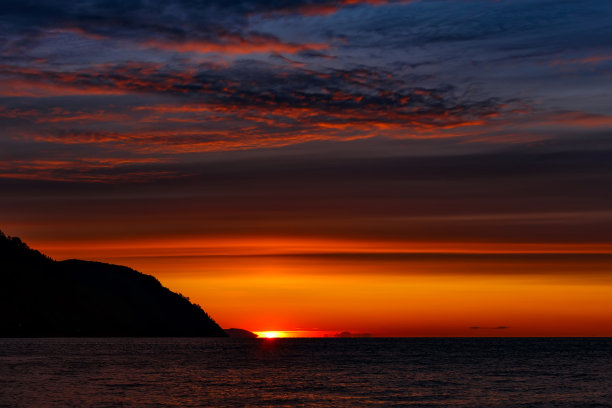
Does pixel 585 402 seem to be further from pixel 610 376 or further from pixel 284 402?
pixel 610 376

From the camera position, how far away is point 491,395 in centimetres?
8512

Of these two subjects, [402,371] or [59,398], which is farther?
[402,371]

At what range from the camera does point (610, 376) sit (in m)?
118

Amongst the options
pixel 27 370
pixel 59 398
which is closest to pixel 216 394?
pixel 59 398

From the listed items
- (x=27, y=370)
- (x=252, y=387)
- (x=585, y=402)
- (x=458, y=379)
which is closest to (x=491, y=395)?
(x=585, y=402)

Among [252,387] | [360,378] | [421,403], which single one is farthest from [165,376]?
[421,403]

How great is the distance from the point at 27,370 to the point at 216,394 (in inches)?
A: 1939

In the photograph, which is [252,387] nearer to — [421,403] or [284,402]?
[284,402]

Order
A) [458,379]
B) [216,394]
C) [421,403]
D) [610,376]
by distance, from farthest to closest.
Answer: [610,376], [458,379], [216,394], [421,403]

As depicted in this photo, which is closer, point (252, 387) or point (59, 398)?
point (59, 398)

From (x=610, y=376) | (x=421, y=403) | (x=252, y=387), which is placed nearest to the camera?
(x=421, y=403)

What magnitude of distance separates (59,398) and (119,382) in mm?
20536

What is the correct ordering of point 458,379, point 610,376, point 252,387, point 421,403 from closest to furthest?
point 421,403 → point 252,387 → point 458,379 → point 610,376

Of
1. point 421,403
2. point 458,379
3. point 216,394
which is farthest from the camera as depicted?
point 458,379
